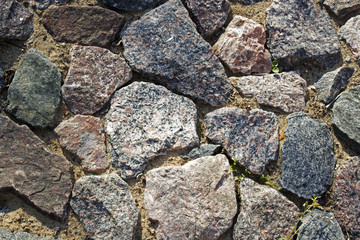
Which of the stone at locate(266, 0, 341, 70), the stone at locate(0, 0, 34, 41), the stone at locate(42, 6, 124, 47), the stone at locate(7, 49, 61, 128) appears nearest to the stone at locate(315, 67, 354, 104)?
the stone at locate(266, 0, 341, 70)

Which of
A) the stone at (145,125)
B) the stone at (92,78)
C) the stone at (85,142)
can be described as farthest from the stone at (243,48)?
the stone at (85,142)

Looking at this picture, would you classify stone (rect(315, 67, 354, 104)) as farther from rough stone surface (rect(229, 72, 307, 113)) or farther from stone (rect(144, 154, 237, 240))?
stone (rect(144, 154, 237, 240))

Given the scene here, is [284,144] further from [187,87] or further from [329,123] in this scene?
[187,87]

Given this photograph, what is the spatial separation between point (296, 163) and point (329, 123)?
0.36 m

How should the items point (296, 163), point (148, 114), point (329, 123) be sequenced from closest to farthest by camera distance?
point (148, 114) → point (296, 163) → point (329, 123)

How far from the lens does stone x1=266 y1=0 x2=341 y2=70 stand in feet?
7.55

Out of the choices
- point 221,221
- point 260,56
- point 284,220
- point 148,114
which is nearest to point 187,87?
point 148,114

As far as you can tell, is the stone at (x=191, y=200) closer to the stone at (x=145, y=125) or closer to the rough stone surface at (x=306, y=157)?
the stone at (x=145, y=125)

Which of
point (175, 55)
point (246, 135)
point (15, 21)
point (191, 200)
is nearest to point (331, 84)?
point (246, 135)

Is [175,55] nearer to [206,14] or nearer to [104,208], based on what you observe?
[206,14]

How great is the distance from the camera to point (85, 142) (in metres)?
1.92

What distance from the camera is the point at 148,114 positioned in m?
2.00

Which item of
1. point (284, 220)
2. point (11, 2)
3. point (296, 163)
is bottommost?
point (284, 220)

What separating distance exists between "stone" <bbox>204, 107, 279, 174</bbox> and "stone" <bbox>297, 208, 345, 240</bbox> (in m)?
0.35
